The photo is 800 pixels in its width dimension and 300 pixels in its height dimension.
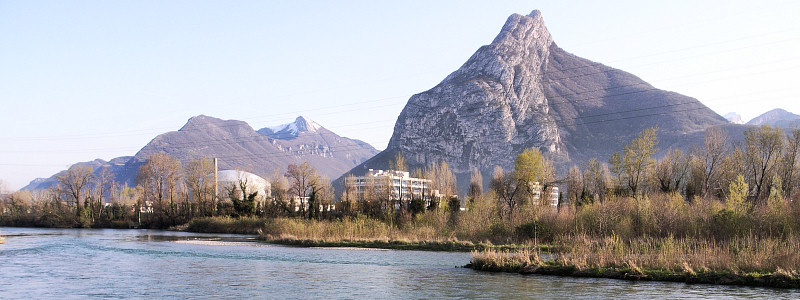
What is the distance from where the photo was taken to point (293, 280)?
114 ft

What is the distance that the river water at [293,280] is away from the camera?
2920 cm

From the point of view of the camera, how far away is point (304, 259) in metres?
48.2

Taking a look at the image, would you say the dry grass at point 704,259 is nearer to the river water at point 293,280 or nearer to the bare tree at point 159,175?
the river water at point 293,280

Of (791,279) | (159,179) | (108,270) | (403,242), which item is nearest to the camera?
(791,279)

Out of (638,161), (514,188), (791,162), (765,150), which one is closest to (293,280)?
(638,161)

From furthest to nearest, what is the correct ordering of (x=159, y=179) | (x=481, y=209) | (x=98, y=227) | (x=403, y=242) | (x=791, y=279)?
(x=159, y=179), (x=98, y=227), (x=481, y=209), (x=403, y=242), (x=791, y=279)

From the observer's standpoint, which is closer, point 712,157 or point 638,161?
point 638,161

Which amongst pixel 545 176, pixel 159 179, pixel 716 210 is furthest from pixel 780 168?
pixel 159 179

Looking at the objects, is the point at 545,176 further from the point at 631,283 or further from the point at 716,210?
the point at 631,283

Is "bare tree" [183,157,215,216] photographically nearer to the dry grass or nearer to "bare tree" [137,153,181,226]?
"bare tree" [137,153,181,226]

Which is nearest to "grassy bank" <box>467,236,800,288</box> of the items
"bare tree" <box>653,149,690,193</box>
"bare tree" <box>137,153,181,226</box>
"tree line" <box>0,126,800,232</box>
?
"tree line" <box>0,126,800,232</box>

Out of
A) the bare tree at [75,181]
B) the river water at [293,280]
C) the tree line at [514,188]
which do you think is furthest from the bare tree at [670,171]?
the bare tree at [75,181]

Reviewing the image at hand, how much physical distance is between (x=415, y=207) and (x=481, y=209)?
52.3 ft

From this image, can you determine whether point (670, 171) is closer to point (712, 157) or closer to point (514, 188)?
point (712, 157)
